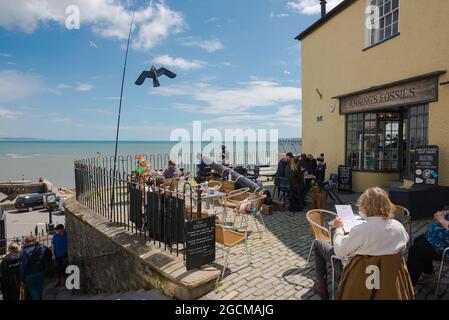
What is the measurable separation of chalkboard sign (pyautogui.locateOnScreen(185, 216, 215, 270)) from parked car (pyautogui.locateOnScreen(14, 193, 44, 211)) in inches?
1133

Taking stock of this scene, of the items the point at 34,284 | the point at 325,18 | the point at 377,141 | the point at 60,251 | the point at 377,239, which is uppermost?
the point at 325,18

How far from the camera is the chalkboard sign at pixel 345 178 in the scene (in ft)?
37.9

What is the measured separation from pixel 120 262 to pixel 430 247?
16.2 feet

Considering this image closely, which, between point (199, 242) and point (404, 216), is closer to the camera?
point (199, 242)

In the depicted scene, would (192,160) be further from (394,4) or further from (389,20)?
(394,4)

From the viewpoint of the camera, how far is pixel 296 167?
8.38 m

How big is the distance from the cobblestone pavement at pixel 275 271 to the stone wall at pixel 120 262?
1.08 ft

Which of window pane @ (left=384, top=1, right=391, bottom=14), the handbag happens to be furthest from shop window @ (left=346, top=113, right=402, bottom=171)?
the handbag

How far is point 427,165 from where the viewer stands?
798 centimetres

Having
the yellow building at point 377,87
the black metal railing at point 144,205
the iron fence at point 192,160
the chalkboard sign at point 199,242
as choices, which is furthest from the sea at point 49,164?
the chalkboard sign at point 199,242

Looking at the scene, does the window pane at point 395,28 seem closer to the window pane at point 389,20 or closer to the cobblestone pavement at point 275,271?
the window pane at point 389,20

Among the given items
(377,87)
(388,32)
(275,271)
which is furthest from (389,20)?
(275,271)

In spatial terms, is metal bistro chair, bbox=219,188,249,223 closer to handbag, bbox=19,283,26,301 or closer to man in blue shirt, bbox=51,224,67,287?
handbag, bbox=19,283,26,301

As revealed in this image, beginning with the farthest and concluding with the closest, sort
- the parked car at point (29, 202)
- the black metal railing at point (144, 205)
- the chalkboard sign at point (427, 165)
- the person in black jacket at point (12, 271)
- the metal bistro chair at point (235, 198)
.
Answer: the parked car at point (29, 202), the chalkboard sign at point (427, 165), the metal bistro chair at point (235, 198), the person in black jacket at point (12, 271), the black metal railing at point (144, 205)
